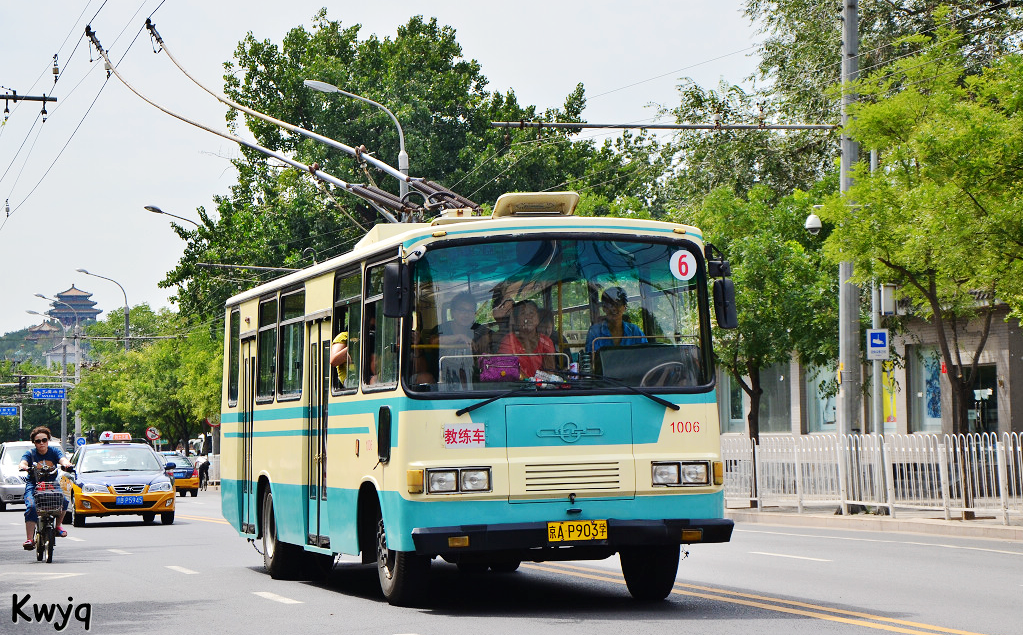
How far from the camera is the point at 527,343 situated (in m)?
11.4

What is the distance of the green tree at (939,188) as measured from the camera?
2177cm

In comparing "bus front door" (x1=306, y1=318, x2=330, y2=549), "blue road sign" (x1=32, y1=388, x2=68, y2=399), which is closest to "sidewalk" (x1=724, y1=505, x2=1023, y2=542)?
"bus front door" (x1=306, y1=318, x2=330, y2=549)

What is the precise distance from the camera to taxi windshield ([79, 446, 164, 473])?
94.7 feet

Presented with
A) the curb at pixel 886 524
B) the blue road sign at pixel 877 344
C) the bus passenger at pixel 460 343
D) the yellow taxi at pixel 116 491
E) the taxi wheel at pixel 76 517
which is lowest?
the curb at pixel 886 524

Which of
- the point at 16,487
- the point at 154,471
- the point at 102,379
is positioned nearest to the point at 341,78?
the point at 16,487

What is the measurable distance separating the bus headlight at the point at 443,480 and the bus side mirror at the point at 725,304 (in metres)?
2.32

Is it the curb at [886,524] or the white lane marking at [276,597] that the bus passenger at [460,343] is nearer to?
the white lane marking at [276,597]

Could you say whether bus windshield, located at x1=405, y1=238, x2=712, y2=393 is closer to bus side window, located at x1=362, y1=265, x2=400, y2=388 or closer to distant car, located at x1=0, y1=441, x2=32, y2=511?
bus side window, located at x1=362, y1=265, x2=400, y2=388

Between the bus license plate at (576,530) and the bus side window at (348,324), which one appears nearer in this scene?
the bus license plate at (576,530)

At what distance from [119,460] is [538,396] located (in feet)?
64.3

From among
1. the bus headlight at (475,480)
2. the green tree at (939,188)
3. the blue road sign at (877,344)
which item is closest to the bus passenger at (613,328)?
the bus headlight at (475,480)

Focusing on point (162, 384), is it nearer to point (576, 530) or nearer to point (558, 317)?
point (558, 317)

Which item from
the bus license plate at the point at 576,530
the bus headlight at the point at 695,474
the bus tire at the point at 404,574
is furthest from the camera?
the bus tire at the point at 404,574

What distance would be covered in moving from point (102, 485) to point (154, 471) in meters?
1.18
